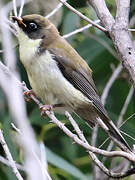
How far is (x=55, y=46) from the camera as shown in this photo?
3.53 m

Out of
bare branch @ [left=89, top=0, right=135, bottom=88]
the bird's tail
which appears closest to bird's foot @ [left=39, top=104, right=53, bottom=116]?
the bird's tail

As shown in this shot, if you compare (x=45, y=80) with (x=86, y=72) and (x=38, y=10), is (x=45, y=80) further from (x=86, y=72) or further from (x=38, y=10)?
(x=38, y=10)

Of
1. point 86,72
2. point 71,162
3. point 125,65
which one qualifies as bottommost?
point 71,162

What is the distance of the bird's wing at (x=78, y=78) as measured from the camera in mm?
3477

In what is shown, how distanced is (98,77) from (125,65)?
238cm

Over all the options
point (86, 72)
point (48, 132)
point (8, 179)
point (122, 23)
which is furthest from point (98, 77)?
point (122, 23)

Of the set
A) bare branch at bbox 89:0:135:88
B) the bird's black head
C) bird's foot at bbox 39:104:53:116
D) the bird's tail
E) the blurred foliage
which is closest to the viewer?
bare branch at bbox 89:0:135:88

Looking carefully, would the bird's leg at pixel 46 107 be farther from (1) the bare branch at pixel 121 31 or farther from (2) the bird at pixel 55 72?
(1) the bare branch at pixel 121 31

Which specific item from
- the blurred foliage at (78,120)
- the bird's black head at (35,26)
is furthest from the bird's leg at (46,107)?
the blurred foliage at (78,120)

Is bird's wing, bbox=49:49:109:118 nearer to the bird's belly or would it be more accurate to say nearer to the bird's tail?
the bird's belly

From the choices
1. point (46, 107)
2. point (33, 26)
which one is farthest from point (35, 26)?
point (46, 107)

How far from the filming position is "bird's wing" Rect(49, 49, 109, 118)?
348cm

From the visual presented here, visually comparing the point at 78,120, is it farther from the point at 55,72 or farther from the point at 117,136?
→ the point at 117,136

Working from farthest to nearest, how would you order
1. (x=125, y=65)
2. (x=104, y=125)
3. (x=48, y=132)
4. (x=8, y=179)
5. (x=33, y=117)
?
(x=48, y=132) → (x=33, y=117) → (x=8, y=179) → (x=104, y=125) → (x=125, y=65)
